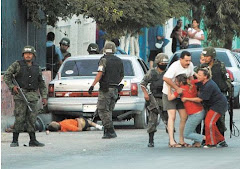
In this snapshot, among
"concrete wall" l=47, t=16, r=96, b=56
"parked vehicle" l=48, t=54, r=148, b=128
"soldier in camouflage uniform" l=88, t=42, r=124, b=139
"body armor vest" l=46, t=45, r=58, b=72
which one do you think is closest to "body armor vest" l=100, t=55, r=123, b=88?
"soldier in camouflage uniform" l=88, t=42, r=124, b=139

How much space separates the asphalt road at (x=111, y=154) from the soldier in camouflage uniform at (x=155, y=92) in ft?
1.17

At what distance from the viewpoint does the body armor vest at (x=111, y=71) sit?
18906mm

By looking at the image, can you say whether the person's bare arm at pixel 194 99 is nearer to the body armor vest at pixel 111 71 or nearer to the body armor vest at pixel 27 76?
the body armor vest at pixel 27 76

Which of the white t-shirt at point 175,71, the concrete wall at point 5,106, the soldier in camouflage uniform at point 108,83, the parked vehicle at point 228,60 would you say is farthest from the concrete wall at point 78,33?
the white t-shirt at point 175,71

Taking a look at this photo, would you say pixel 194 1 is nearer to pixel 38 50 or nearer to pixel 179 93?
pixel 38 50

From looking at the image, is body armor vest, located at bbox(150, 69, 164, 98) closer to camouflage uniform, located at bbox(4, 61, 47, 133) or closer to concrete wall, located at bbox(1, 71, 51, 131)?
camouflage uniform, located at bbox(4, 61, 47, 133)

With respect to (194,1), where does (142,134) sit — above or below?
below

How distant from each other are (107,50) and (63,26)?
57.1 ft

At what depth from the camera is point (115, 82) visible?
19.0 m

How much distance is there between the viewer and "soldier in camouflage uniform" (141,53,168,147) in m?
17.1

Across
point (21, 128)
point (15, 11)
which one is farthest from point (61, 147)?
point (15, 11)

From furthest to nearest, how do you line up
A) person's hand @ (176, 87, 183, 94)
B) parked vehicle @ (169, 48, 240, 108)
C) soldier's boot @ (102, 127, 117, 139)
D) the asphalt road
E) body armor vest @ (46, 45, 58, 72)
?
body armor vest @ (46, 45, 58, 72)
parked vehicle @ (169, 48, 240, 108)
soldier's boot @ (102, 127, 117, 139)
person's hand @ (176, 87, 183, 94)
the asphalt road

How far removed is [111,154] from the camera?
15484 mm

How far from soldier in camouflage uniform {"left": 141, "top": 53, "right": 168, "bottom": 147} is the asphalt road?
14.1 inches
